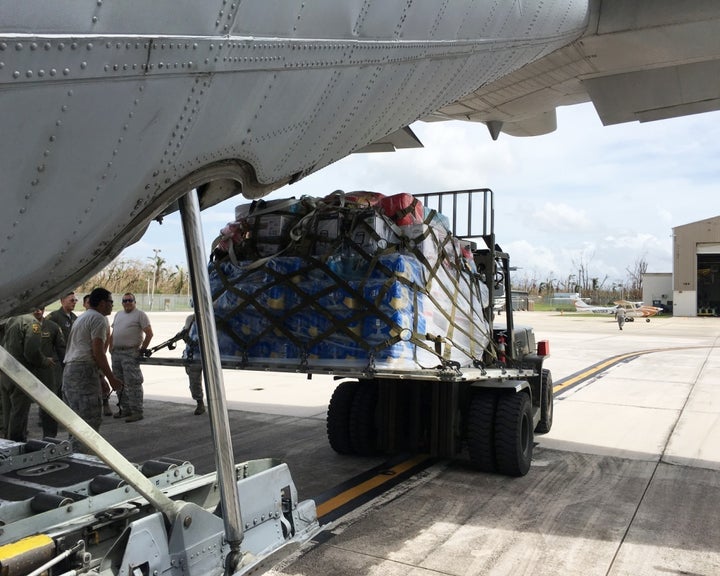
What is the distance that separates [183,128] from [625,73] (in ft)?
21.1

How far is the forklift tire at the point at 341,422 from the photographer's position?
6.50 m

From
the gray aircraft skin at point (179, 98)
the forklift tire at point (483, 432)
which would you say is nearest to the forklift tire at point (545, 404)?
the forklift tire at point (483, 432)

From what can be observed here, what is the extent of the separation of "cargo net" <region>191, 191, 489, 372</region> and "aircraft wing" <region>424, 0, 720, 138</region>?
176 centimetres

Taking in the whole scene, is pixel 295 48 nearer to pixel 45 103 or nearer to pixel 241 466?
pixel 45 103

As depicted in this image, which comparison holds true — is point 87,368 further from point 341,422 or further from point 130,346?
point 341,422

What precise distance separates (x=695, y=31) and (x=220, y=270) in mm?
4982

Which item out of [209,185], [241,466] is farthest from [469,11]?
[241,466]

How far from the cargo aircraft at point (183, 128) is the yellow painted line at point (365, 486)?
1.63 m

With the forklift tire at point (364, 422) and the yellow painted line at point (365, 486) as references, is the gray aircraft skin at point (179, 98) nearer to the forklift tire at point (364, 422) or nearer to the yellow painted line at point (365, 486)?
the yellow painted line at point (365, 486)

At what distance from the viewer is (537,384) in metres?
7.38

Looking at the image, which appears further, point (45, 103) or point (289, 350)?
point (289, 350)

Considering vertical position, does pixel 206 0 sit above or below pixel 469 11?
below

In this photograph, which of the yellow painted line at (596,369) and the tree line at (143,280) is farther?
the tree line at (143,280)

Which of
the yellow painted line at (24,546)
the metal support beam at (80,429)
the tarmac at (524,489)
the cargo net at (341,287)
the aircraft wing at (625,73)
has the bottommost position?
the tarmac at (524,489)
